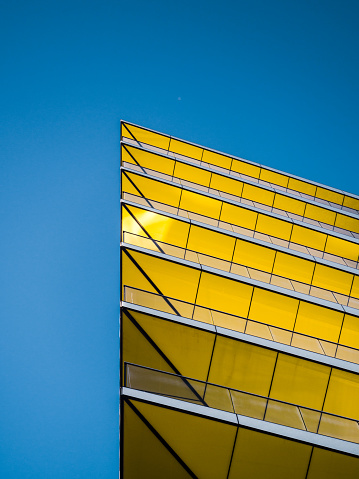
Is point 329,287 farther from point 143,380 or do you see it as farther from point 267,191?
point 143,380

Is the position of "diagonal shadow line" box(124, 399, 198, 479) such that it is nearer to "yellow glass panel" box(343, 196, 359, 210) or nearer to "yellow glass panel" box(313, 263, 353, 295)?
"yellow glass panel" box(313, 263, 353, 295)

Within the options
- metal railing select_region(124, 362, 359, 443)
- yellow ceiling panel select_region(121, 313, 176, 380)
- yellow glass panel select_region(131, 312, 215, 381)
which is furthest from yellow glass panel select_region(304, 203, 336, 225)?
metal railing select_region(124, 362, 359, 443)

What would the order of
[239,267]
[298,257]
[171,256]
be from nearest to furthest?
[171,256], [239,267], [298,257]

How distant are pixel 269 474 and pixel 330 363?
3.77m

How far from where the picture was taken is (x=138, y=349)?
10.5 metres

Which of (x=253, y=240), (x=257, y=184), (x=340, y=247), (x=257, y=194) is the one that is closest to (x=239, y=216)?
(x=253, y=240)

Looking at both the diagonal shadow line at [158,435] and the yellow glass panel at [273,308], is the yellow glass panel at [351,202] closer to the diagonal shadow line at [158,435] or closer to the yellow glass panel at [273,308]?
the yellow glass panel at [273,308]

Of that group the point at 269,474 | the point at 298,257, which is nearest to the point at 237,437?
the point at 269,474

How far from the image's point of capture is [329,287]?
16.8 m

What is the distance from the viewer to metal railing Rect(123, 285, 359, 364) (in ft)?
38.0

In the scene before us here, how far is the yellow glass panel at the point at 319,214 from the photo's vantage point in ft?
72.8

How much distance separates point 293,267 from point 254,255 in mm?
1600

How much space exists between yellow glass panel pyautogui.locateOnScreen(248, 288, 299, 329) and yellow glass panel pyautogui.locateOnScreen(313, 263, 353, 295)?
10.6 ft

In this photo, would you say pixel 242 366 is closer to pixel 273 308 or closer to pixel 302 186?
pixel 273 308
